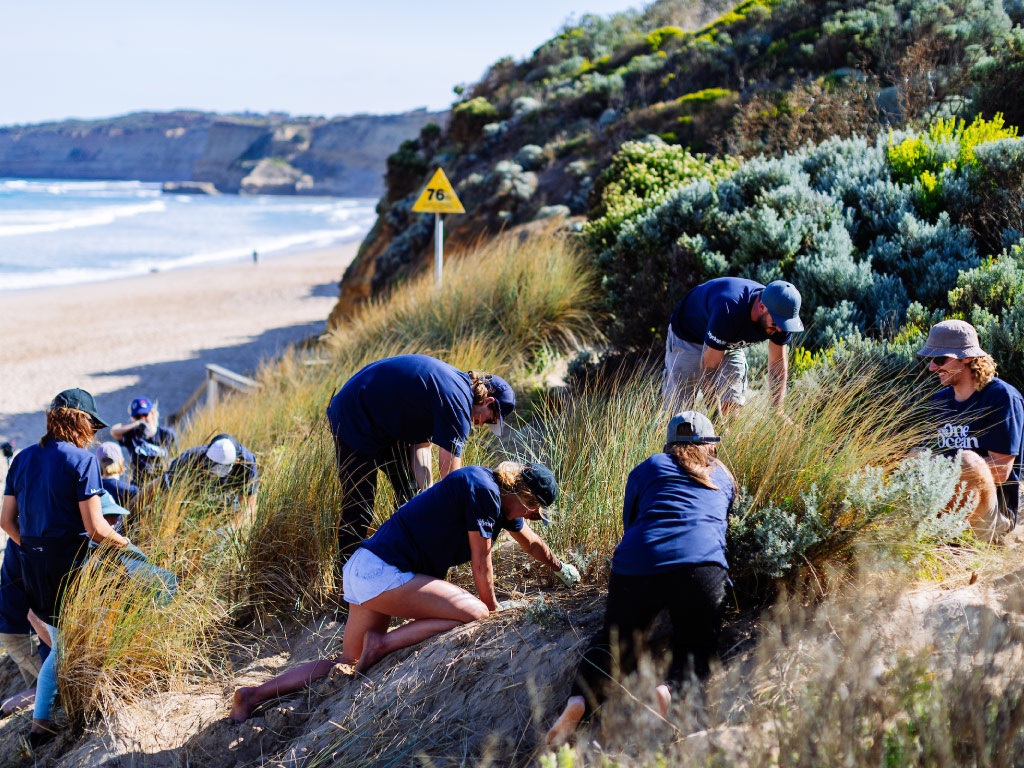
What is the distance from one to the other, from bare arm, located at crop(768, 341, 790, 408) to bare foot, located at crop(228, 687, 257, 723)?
114 inches

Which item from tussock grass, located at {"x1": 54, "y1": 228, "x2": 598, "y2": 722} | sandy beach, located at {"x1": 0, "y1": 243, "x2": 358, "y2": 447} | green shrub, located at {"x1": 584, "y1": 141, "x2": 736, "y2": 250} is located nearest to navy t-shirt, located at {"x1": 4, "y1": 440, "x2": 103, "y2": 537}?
tussock grass, located at {"x1": 54, "y1": 228, "x2": 598, "y2": 722}

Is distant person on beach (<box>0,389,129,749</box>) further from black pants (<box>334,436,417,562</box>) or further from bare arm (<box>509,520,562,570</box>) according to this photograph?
bare arm (<box>509,520,562,570</box>)

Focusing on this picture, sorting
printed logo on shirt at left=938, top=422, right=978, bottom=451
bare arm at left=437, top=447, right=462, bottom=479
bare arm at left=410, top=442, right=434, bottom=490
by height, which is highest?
printed logo on shirt at left=938, top=422, right=978, bottom=451

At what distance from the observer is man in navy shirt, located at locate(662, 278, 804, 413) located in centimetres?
512

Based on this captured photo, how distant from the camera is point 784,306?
5098 millimetres

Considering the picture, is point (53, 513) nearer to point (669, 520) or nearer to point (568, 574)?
point (568, 574)

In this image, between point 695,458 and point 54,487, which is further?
point 54,487

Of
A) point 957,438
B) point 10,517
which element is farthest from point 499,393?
point 10,517

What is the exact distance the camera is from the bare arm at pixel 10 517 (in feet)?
15.4

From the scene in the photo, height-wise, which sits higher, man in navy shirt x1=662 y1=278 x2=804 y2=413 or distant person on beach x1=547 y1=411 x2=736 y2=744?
man in navy shirt x1=662 y1=278 x2=804 y2=413

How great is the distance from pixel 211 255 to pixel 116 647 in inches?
1491

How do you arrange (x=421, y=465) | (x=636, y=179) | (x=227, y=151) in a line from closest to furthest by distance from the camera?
1. (x=421, y=465)
2. (x=636, y=179)
3. (x=227, y=151)

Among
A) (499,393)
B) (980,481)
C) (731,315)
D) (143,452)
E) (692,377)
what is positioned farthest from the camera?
(143,452)

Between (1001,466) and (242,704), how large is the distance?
12.1 ft
